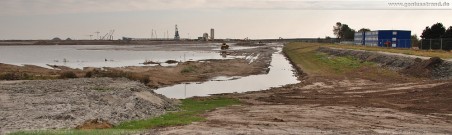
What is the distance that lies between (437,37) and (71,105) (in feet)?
237

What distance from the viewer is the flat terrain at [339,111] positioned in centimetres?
1748

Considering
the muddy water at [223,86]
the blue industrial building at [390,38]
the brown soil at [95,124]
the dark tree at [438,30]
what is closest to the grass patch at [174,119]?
the brown soil at [95,124]

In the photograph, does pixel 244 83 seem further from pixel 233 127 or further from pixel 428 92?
pixel 233 127

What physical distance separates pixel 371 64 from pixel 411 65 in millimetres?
8795

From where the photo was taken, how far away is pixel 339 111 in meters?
22.9

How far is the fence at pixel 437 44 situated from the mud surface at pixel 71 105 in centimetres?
5006

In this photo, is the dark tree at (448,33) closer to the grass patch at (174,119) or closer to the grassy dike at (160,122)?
the grassy dike at (160,122)

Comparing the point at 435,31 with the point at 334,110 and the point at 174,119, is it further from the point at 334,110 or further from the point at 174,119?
the point at 174,119

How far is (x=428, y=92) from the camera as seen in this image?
29.0m

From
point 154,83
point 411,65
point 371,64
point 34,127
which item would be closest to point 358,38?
point 371,64

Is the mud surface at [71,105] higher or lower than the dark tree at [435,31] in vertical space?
lower

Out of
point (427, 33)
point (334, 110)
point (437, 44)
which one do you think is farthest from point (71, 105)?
point (427, 33)

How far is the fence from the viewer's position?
68688 mm

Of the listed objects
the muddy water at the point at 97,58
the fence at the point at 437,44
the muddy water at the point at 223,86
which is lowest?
the muddy water at the point at 223,86
